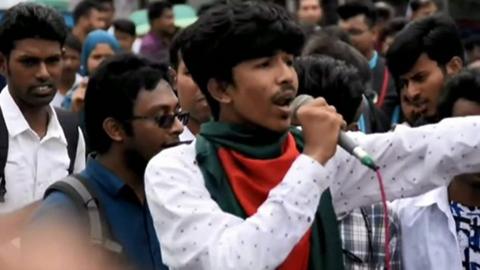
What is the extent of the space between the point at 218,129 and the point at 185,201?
0.85ft

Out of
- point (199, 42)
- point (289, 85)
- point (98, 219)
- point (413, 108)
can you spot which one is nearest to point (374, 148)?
point (289, 85)

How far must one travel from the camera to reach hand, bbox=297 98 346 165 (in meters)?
3.23

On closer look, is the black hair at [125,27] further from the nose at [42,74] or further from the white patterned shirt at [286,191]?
the white patterned shirt at [286,191]

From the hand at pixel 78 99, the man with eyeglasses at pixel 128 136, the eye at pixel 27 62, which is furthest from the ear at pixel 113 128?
the hand at pixel 78 99

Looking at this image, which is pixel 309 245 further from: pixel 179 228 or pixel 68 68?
pixel 68 68

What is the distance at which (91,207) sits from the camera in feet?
13.5

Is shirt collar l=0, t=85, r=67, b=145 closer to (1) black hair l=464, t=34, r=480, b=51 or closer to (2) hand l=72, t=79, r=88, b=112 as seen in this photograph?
(2) hand l=72, t=79, r=88, b=112

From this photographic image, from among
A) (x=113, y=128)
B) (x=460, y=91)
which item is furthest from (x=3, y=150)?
(x=460, y=91)

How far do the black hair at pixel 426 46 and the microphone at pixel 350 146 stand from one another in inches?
121

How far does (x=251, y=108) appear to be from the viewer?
3.38 metres

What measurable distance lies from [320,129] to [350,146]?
83 millimetres

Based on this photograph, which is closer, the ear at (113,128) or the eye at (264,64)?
the eye at (264,64)

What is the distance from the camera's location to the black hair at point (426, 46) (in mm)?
6387

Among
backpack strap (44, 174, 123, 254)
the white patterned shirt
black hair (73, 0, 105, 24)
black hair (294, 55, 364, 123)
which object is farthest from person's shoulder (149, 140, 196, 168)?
black hair (73, 0, 105, 24)
